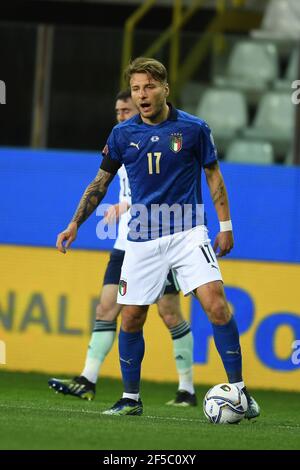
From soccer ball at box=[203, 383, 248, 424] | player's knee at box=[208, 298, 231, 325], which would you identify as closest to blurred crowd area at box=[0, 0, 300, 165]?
player's knee at box=[208, 298, 231, 325]

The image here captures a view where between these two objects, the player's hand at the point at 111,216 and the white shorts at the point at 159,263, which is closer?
the white shorts at the point at 159,263

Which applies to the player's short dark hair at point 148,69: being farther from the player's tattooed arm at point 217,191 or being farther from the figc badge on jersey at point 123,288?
the figc badge on jersey at point 123,288

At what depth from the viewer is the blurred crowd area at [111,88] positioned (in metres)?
11.7

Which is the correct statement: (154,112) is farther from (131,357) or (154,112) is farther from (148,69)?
(131,357)

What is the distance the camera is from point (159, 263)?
22.9 ft

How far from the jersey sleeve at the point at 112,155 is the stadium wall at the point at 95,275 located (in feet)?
11.3

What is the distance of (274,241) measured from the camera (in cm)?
1073

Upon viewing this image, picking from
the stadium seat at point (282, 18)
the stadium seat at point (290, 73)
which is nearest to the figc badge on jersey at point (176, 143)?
the stadium seat at point (290, 73)

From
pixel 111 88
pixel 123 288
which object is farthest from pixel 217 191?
pixel 111 88

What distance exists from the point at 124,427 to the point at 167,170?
59.5 inches

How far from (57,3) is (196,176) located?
6996mm

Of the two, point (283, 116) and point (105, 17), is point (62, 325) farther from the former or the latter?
point (105, 17)

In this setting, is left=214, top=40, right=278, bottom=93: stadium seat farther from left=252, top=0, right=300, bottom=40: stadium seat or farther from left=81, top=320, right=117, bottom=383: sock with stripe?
left=81, top=320, right=117, bottom=383: sock with stripe

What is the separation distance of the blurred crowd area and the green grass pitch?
11.4ft
